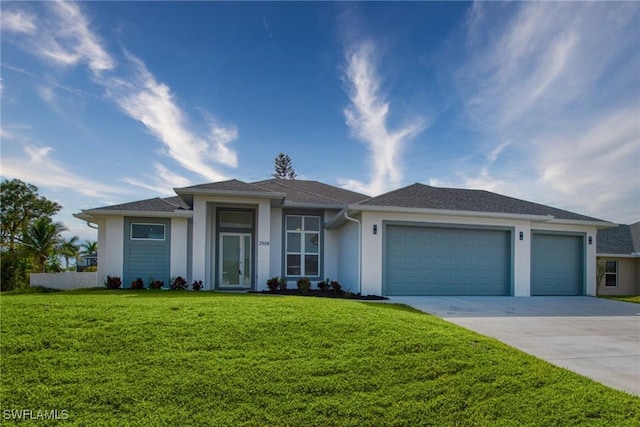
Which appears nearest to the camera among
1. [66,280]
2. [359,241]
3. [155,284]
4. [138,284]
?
[359,241]

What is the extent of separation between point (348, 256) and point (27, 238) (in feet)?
79.5

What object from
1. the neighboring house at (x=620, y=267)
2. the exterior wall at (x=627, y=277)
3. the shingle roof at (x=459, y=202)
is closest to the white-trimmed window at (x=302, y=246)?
the shingle roof at (x=459, y=202)

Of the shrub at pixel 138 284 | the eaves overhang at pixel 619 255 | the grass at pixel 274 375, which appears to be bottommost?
the shrub at pixel 138 284

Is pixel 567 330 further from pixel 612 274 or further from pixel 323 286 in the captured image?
pixel 612 274

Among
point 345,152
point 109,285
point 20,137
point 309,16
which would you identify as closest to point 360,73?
point 309,16

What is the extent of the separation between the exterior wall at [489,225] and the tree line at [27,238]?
23224 millimetres

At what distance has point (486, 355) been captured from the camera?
15.9 ft

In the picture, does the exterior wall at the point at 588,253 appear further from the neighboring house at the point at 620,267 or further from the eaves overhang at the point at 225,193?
the eaves overhang at the point at 225,193

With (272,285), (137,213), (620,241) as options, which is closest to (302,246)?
(272,285)

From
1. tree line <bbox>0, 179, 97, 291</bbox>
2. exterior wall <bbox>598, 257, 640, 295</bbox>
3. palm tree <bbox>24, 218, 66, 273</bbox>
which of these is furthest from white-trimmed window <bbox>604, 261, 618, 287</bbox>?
palm tree <bbox>24, 218, 66, 273</bbox>

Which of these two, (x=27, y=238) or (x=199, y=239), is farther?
(x=27, y=238)

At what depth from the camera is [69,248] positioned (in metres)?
26.7

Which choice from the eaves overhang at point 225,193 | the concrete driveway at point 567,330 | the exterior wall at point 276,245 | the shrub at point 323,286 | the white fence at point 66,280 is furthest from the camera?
the white fence at point 66,280

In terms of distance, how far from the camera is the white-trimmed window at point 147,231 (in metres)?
14.3
